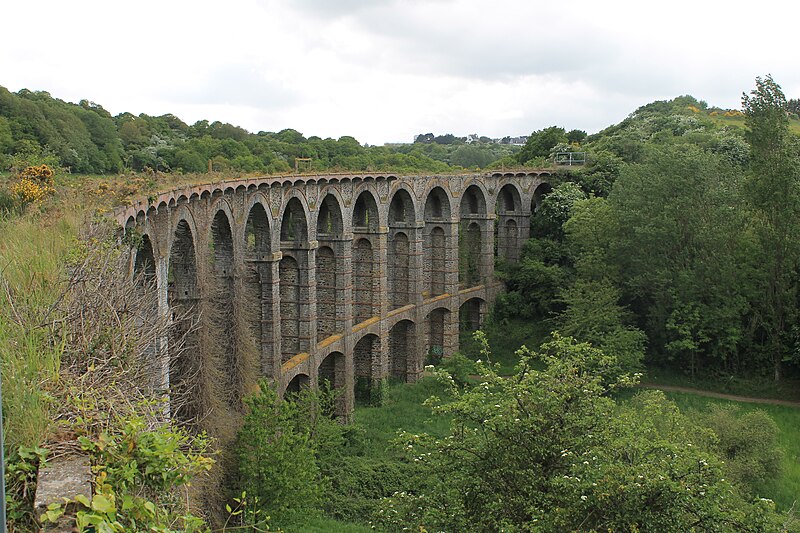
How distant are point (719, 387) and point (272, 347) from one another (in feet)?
55.4

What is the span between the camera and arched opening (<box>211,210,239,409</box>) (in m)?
18.9

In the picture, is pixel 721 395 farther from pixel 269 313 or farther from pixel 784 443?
pixel 269 313

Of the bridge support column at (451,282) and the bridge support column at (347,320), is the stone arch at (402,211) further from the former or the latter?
the bridge support column at (347,320)

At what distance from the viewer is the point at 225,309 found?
1953cm

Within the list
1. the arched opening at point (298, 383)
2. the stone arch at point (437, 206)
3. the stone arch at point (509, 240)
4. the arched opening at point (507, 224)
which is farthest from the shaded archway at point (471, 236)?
the arched opening at point (298, 383)

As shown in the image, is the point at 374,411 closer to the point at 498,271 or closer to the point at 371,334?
the point at 371,334

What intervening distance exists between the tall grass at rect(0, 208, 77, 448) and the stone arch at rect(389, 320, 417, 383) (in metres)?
21.7

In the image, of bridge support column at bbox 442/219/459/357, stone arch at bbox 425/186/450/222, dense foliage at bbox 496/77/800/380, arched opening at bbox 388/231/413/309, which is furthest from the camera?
bridge support column at bbox 442/219/459/357

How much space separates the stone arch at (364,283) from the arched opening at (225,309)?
29.0ft

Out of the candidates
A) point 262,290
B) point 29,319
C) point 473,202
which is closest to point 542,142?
point 473,202

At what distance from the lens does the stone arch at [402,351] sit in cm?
3136

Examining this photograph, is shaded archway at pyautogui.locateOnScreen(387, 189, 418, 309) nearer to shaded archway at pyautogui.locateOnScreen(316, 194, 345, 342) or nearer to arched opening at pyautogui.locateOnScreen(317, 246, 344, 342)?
shaded archway at pyautogui.locateOnScreen(316, 194, 345, 342)

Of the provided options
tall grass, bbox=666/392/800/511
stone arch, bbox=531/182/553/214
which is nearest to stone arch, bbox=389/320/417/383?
tall grass, bbox=666/392/800/511

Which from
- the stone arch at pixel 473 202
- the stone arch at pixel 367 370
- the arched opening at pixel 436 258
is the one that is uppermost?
the stone arch at pixel 473 202
